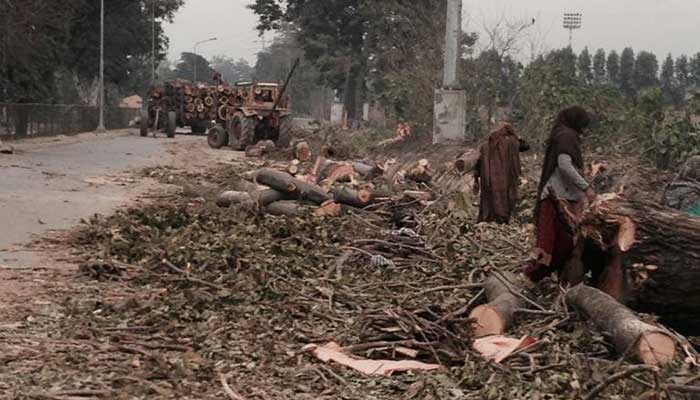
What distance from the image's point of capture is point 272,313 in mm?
6828

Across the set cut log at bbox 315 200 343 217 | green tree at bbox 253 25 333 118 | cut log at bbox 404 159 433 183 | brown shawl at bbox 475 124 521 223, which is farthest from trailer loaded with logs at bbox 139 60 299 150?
green tree at bbox 253 25 333 118

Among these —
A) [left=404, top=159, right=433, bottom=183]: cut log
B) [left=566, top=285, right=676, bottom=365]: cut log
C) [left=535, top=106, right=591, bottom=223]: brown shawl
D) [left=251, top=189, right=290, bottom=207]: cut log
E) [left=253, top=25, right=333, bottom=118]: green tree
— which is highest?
[left=253, top=25, right=333, bottom=118]: green tree

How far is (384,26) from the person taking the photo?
4762cm

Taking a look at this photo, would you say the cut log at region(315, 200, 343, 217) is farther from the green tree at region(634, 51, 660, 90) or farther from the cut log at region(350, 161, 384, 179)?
the green tree at region(634, 51, 660, 90)

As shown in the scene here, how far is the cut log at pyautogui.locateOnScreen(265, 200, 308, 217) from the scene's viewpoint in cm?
1161

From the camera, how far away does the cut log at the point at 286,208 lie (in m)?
11.6

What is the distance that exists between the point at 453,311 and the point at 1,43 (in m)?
28.1

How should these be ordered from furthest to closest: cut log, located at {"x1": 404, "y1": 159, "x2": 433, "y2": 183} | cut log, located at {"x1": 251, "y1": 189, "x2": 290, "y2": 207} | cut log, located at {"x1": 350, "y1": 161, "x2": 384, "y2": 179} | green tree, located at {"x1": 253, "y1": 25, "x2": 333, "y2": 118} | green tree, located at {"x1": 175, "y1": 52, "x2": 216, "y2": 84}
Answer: green tree, located at {"x1": 175, "y1": 52, "x2": 216, "y2": 84} → green tree, located at {"x1": 253, "y1": 25, "x2": 333, "y2": 118} → cut log, located at {"x1": 350, "y1": 161, "x2": 384, "y2": 179} → cut log, located at {"x1": 404, "y1": 159, "x2": 433, "y2": 183} → cut log, located at {"x1": 251, "y1": 189, "x2": 290, "y2": 207}

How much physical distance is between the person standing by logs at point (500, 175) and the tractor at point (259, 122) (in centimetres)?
1872

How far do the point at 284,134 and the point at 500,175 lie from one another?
64.2ft

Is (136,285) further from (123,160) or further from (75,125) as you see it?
(75,125)

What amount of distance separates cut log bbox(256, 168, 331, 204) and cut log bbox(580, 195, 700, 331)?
244 inches

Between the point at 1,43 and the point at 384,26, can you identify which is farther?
the point at 384,26

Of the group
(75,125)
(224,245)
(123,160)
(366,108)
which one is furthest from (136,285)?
(366,108)
